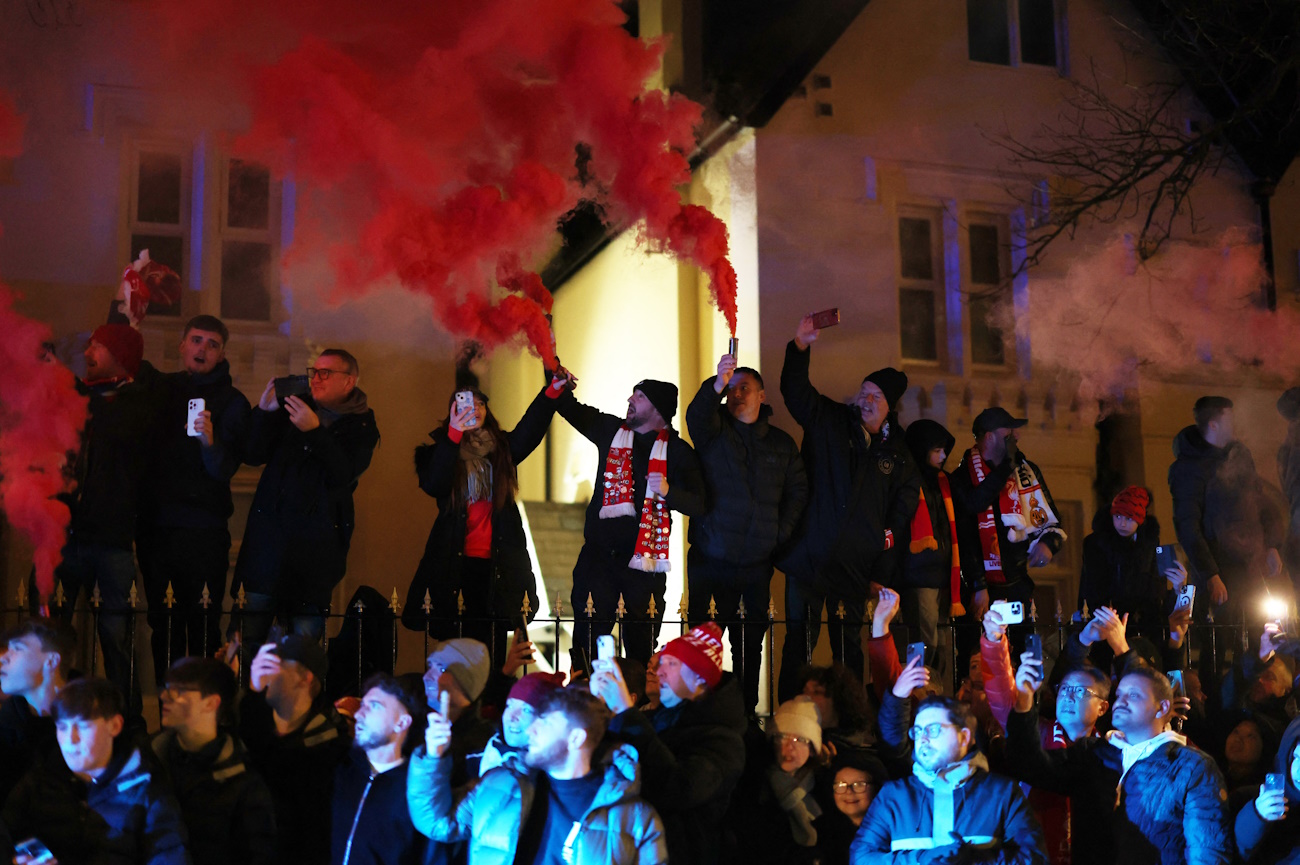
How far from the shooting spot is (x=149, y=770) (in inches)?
231

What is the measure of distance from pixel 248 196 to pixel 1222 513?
27.0 ft

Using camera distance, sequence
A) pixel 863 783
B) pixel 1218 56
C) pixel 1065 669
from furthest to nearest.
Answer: pixel 1218 56
pixel 1065 669
pixel 863 783

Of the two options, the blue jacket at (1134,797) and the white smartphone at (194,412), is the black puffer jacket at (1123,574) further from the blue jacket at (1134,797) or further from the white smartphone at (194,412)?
the white smartphone at (194,412)

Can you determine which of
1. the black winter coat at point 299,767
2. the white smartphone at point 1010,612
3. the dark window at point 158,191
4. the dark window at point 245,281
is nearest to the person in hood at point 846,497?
the white smartphone at point 1010,612

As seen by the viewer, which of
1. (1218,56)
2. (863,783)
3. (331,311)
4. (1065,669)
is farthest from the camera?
(1218,56)

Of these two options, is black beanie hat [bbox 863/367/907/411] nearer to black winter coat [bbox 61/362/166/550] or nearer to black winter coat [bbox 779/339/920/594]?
black winter coat [bbox 779/339/920/594]

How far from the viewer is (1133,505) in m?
10.1

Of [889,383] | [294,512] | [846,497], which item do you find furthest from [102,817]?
[889,383]

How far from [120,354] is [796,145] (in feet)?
22.2

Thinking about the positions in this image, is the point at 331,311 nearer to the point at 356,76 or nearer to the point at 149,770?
the point at 356,76

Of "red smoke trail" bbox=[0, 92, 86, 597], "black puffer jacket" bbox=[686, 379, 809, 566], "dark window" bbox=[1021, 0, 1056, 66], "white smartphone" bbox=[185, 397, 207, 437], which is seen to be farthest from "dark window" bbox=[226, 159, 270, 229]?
"dark window" bbox=[1021, 0, 1056, 66]

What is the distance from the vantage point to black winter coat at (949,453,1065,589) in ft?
32.6

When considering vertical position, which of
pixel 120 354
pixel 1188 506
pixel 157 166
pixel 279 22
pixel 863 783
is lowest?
pixel 863 783

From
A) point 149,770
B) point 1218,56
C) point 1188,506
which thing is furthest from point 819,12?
point 149,770
